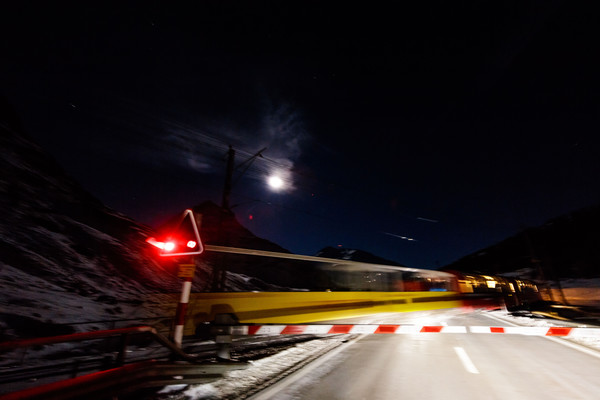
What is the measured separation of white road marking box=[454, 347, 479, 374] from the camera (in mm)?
4828

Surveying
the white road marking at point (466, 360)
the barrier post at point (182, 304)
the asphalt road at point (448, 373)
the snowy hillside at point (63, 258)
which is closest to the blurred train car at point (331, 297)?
the snowy hillside at point (63, 258)

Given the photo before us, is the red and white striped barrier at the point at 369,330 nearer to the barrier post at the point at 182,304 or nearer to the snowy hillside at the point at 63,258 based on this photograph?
the barrier post at the point at 182,304

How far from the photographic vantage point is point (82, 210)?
24.5m

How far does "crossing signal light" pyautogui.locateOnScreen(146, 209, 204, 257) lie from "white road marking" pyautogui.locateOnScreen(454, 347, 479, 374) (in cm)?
539

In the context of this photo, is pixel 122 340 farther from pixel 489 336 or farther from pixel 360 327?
pixel 489 336

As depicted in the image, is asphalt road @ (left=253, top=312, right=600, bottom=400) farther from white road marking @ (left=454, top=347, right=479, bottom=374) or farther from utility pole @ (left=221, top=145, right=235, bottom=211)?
utility pole @ (left=221, top=145, right=235, bottom=211)

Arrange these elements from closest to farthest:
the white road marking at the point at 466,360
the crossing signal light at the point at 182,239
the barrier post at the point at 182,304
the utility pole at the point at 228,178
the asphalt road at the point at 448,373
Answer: the asphalt road at the point at 448,373 < the barrier post at the point at 182,304 < the crossing signal light at the point at 182,239 < the white road marking at the point at 466,360 < the utility pole at the point at 228,178

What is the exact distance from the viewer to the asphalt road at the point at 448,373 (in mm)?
3779

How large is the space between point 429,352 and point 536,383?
2.33 meters

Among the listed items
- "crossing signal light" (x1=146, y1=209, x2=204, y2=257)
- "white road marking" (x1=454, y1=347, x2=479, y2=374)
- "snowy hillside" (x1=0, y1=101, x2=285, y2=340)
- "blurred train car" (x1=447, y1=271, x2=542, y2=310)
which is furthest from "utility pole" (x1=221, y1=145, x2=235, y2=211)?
"blurred train car" (x1=447, y1=271, x2=542, y2=310)

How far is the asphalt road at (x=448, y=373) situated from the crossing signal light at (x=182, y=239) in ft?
8.27

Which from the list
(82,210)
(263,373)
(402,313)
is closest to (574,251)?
(402,313)

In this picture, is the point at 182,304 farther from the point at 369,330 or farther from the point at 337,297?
the point at 337,297

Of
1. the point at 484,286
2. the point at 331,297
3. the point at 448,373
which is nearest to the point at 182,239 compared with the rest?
the point at 448,373
